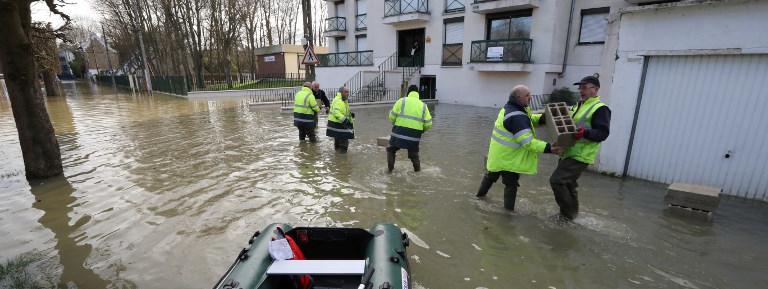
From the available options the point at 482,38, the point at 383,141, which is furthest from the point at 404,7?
the point at 383,141

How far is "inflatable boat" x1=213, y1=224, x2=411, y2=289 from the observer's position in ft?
7.93

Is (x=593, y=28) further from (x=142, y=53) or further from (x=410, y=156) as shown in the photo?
(x=142, y=53)

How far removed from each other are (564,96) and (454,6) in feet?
22.7

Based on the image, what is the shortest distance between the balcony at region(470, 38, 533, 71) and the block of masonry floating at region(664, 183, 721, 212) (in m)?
11.8

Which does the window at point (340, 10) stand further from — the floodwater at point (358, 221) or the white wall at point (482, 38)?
the floodwater at point (358, 221)

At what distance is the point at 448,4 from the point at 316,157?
14.0 meters

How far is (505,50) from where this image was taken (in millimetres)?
16047

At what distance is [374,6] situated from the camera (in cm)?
2203

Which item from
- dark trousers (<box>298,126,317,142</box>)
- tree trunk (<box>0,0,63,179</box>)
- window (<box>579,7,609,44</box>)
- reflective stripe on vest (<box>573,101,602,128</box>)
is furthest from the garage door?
window (<box>579,7,609,44</box>)

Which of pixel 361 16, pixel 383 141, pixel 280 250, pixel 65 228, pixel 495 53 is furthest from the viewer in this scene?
pixel 361 16

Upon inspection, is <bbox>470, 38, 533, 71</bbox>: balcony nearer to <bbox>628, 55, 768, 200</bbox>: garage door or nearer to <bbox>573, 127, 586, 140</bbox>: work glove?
<bbox>628, 55, 768, 200</bbox>: garage door

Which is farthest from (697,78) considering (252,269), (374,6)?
(374,6)

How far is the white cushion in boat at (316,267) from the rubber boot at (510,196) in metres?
2.58

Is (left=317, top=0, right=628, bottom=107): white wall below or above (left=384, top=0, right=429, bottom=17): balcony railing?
below
